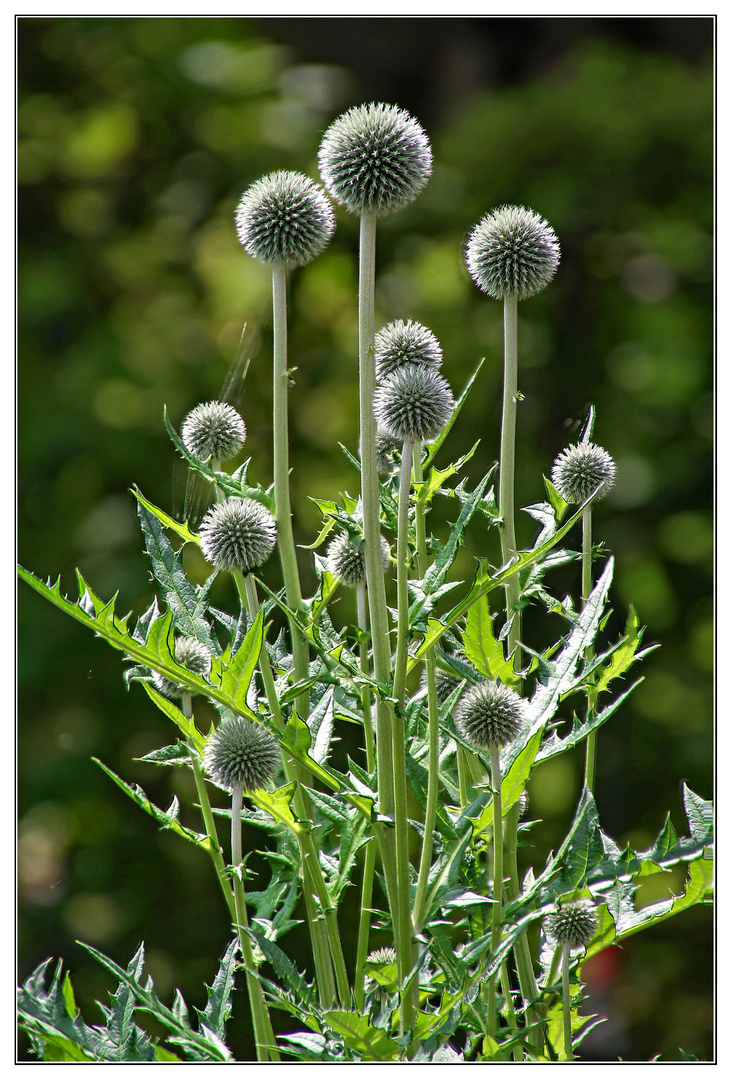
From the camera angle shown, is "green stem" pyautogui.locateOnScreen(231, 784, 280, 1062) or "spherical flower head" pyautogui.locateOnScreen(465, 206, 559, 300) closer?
"green stem" pyautogui.locateOnScreen(231, 784, 280, 1062)

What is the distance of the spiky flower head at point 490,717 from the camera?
1.88 ft

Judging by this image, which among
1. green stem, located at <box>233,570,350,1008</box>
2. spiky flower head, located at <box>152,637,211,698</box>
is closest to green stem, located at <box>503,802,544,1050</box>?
green stem, located at <box>233,570,350,1008</box>

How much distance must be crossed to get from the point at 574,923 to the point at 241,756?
256mm

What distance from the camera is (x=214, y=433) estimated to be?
65cm

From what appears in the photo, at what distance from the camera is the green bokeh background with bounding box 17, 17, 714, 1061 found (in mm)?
1469

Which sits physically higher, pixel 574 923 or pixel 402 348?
pixel 402 348

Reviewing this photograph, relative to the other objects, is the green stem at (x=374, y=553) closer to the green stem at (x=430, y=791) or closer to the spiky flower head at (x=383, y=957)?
the green stem at (x=430, y=791)

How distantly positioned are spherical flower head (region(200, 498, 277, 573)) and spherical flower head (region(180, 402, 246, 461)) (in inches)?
2.4

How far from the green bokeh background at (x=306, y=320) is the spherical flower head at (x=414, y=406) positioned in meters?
0.82

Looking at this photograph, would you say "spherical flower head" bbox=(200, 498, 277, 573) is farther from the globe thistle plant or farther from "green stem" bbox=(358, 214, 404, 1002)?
the globe thistle plant

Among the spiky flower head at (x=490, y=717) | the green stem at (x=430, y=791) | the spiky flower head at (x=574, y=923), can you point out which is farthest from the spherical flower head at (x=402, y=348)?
the spiky flower head at (x=574, y=923)

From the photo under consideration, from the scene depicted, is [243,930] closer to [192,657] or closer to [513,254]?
[192,657]

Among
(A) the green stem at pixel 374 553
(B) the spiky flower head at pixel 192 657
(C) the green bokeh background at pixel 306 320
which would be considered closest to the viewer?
(A) the green stem at pixel 374 553

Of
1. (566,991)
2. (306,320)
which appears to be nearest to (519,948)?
(566,991)
